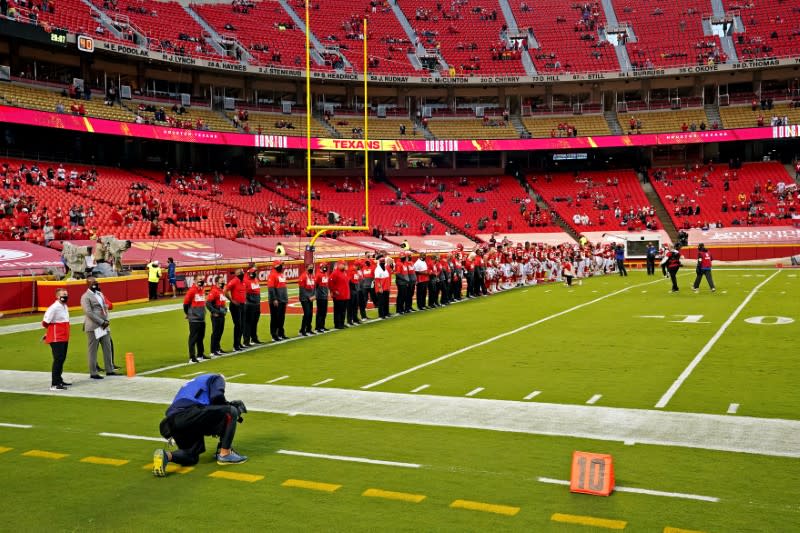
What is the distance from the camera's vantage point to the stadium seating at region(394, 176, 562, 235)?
51469 millimetres

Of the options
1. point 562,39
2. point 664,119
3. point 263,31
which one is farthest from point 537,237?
point 263,31

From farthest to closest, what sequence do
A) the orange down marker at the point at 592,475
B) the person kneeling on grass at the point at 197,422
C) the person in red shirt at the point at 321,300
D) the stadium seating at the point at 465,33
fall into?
the stadium seating at the point at 465,33 → the person in red shirt at the point at 321,300 → the person kneeling on grass at the point at 197,422 → the orange down marker at the point at 592,475

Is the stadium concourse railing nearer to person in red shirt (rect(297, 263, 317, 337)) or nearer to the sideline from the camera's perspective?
person in red shirt (rect(297, 263, 317, 337))

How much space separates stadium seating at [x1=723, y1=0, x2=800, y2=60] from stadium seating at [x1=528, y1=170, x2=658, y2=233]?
42.1 feet

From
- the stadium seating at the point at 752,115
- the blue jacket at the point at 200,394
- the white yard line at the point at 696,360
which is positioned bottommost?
the white yard line at the point at 696,360

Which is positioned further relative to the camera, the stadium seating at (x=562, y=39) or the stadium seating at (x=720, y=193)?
the stadium seating at (x=562, y=39)

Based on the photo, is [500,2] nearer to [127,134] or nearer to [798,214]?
[798,214]

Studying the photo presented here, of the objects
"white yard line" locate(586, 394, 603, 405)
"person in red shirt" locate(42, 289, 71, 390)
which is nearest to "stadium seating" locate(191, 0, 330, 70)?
"person in red shirt" locate(42, 289, 71, 390)

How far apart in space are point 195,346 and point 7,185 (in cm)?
2548

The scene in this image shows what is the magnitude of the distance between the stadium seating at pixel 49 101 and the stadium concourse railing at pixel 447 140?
1.05 meters

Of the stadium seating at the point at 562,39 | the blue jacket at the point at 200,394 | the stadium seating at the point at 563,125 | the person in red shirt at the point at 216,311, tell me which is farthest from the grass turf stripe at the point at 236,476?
the stadium seating at the point at 562,39

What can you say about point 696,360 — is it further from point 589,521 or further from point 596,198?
point 596,198

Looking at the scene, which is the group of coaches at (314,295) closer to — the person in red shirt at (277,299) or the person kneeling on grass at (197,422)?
the person in red shirt at (277,299)

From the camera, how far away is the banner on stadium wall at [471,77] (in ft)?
166
